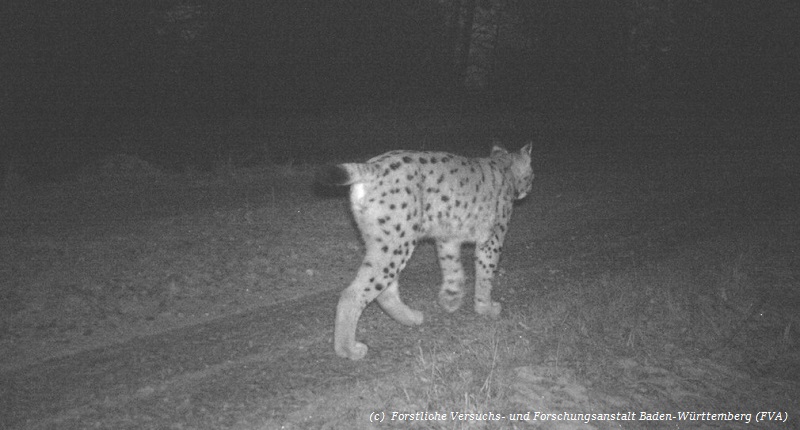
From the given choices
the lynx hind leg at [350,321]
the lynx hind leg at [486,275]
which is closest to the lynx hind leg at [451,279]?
the lynx hind leg at [486,275]

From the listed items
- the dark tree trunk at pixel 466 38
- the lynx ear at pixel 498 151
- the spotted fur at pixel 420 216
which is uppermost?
the dark tree trunk at pixel 466 38

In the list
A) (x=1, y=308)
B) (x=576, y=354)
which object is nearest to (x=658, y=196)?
(x=576, y=354)

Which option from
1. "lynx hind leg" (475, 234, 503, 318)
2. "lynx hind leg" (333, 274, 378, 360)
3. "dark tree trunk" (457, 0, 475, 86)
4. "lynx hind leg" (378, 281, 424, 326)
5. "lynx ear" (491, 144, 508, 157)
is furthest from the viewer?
"dark tree trunk" (457, 0, 475, 86)

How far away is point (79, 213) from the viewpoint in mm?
8969

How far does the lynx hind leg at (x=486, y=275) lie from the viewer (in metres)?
6.55

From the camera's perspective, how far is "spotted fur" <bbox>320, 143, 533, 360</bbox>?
5457mm

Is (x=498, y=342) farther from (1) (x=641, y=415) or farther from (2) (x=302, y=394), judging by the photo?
(2) (x=302, y=394)

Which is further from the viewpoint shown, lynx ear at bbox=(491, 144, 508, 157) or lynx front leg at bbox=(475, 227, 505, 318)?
lynx ear at bbox=(491, 144, 508, 157)

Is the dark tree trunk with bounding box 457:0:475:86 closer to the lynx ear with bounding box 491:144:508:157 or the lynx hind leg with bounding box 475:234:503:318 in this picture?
the lynx ear with bounding box 491:144:508:157

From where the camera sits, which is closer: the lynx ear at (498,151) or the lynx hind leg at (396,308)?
the lynx hind leg at (396,308)

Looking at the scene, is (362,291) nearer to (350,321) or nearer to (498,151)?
(350,321)

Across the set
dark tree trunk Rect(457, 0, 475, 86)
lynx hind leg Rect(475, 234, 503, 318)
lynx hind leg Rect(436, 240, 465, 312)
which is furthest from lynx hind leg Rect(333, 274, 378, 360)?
dark tree trunk Rect(457, 0, 475, 86)

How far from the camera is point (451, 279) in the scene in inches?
260

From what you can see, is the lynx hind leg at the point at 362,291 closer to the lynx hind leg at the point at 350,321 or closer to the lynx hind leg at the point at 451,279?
the lynx hind leg at the point at 350,321
